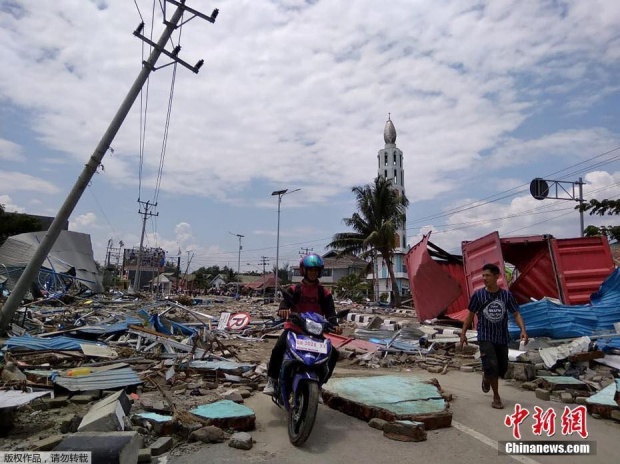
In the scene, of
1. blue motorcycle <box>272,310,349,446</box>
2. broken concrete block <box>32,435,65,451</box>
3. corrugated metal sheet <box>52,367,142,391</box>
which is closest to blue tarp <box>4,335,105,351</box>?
corrugated metal sheet <box>52,367,142,391</box>

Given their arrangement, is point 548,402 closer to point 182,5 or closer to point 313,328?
point 313,328

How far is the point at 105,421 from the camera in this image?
3.75 m

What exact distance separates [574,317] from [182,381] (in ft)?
22.8

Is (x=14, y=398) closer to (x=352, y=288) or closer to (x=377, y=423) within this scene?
(x=377, y=423)

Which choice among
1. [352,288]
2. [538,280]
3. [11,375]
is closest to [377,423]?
[11,375]

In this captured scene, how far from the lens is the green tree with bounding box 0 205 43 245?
41250 millimetres

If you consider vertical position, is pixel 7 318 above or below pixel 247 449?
above

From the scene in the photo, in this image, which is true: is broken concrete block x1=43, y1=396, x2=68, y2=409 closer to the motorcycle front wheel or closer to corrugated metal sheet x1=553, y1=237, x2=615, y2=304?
the motorcycle front wheel

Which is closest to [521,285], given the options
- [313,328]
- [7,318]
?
[313,328]

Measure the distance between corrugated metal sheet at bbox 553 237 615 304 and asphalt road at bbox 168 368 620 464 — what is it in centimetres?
579

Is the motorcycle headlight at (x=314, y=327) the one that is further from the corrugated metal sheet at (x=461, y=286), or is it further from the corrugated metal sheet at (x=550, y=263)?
the corrugated metal sheet at (x=461, y=286)

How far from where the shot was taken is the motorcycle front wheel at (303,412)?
12.6 feet

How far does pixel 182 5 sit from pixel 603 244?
11271 millimetres

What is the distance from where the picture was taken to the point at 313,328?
4254 millimetres
